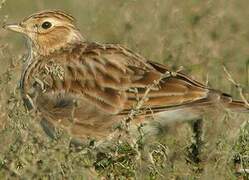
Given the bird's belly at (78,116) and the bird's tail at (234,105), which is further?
the bird's belly at (78,116)

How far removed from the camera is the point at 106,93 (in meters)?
7.40

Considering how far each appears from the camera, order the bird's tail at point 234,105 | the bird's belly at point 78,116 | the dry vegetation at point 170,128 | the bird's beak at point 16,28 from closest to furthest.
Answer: the dry vegetation at point 170,128 < the bird's tail at point 234,105 < the bird's belly at point 78,116 < the bird's beak at point 16,28

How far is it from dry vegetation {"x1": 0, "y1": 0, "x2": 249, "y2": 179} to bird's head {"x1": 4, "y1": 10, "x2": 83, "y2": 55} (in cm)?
22

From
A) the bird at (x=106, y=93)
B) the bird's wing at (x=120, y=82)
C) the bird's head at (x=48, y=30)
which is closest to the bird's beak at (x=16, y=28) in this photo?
the bird's head at (x=48, y=30)

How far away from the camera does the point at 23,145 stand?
5.85 meters

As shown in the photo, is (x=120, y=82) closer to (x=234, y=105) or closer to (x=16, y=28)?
(x=234, y=105)

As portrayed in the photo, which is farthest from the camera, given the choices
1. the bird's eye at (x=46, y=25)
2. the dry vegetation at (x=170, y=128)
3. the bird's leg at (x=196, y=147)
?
the bird's eye at (x=46, y=25)

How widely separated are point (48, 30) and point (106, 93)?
140 cm

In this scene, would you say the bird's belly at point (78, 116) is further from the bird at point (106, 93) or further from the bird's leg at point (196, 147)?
the bird's leg at point (196, 147)

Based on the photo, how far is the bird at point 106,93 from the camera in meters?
7.08

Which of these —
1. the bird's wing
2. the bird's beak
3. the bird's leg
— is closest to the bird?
the bird's wing

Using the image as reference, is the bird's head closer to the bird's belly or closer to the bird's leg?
the bird's belly

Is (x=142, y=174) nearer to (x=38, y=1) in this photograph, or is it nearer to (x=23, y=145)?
(x=23, y=145)

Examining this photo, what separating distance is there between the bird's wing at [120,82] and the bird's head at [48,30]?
0.45 metres
